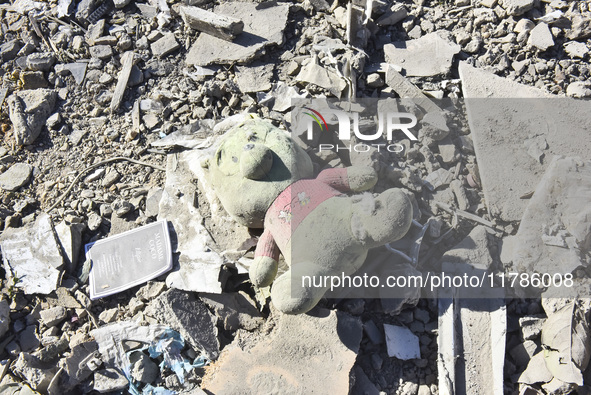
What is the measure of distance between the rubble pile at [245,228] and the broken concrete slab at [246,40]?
0.02m

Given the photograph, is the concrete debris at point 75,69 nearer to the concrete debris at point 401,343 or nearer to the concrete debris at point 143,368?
the concrete debris at point 143,368

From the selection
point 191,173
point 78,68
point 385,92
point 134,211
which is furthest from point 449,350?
point 78,68

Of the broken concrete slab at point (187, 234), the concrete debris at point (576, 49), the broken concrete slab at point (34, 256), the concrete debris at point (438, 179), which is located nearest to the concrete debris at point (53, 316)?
the broken concrete slab at point (34, 256)

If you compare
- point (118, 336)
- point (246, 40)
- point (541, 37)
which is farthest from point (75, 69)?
point (541, 37)

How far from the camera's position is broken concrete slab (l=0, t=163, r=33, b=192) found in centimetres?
388

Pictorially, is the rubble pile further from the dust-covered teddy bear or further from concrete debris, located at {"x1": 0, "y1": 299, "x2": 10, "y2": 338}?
the dust-covered teddy bear

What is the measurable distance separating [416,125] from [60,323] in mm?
2818

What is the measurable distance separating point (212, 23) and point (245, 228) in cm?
185

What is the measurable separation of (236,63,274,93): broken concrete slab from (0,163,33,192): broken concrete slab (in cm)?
186

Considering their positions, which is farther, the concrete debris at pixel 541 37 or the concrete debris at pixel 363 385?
the concrete debris at pixel 541 37

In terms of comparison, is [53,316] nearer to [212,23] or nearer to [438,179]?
[212,23]

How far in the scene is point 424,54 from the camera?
3.77 meters

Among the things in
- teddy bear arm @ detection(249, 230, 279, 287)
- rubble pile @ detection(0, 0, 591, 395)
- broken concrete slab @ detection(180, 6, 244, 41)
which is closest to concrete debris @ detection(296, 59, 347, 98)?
rubble pile @ detection(0, 0, 591, 395)

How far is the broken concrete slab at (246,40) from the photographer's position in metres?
3.98
